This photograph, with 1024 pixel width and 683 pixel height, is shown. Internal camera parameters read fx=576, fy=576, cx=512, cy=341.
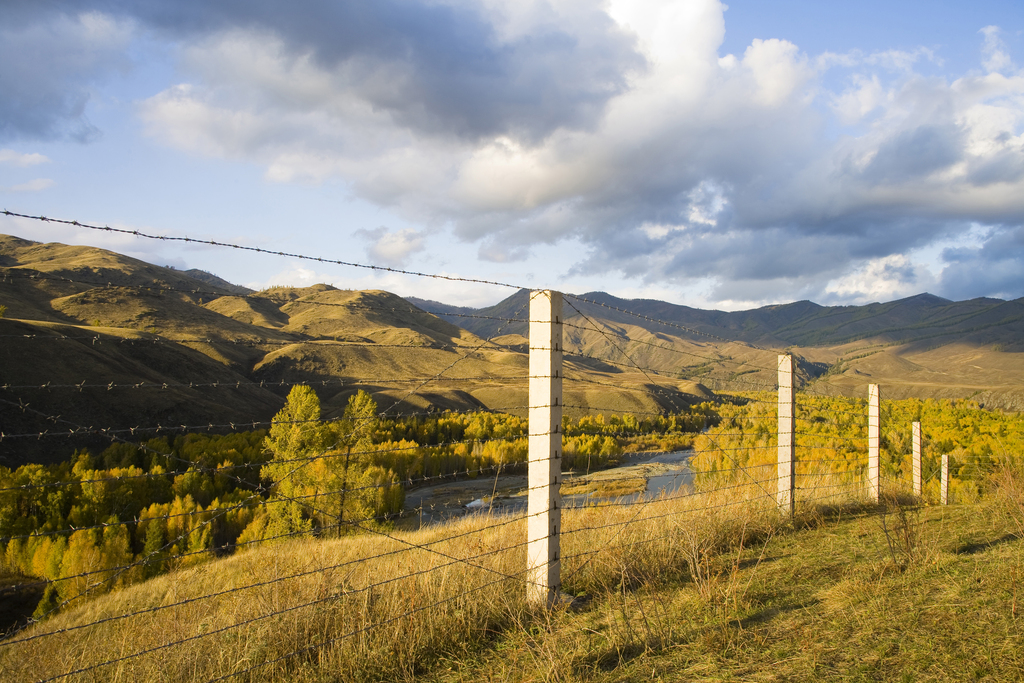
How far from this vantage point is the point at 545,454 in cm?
460

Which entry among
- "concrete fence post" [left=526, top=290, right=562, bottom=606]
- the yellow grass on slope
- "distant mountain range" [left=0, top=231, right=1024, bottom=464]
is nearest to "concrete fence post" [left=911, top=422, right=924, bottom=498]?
"distant mountain range" [left=0, top=231, right=1024, bottom=464]

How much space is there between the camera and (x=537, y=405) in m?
4.71

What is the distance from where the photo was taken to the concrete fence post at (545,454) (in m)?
4.60

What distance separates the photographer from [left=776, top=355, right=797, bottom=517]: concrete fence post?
773 centimetres

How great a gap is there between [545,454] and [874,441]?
22.6ft

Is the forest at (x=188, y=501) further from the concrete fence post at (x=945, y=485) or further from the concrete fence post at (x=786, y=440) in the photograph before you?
the concrete fence post at (x=945, y=485)

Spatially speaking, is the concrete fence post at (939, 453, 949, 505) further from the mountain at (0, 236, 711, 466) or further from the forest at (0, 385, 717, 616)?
the mountain at (0, 236, 711, 466)

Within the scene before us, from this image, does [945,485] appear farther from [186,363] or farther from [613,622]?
[186,363]

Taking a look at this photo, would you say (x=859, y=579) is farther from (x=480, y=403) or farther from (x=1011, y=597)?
(x=480, y=403)

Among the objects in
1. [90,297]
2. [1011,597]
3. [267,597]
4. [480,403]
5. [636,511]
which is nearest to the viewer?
[1011,597]

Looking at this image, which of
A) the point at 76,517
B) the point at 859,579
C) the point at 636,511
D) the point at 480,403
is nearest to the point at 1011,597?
the point at 859,579

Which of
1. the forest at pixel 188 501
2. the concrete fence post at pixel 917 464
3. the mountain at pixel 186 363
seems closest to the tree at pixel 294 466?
the forest at pixel 188 501

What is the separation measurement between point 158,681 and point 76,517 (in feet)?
70.6

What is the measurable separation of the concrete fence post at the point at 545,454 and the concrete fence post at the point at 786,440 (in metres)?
4.45
